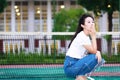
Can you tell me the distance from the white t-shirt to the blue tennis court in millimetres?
4629

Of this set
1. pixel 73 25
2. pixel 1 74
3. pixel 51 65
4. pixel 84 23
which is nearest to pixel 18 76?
pixel 1 74

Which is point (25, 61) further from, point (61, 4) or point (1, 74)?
point (61, 4)

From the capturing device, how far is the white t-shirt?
6.93 m

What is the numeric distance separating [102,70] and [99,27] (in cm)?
2007

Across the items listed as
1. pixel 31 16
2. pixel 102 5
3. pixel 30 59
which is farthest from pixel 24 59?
pixel 31 16

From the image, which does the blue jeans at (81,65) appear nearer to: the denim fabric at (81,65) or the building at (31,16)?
the denim fabric at (81,65)

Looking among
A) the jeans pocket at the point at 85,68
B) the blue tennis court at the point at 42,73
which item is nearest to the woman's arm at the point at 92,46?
the jeans pocket at the point at 85,68

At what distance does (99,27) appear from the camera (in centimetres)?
3244

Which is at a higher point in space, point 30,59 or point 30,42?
point 30,42

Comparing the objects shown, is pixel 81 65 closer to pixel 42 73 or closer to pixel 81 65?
pixel 81 65

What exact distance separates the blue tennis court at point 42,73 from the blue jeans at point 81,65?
4661 mm

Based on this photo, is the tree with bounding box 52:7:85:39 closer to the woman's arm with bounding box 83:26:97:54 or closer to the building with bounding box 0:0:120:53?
the building with bounding box 0:0:120:53

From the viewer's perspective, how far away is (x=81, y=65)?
679 cm

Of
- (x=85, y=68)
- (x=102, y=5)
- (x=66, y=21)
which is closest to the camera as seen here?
(x=85, y=68)
